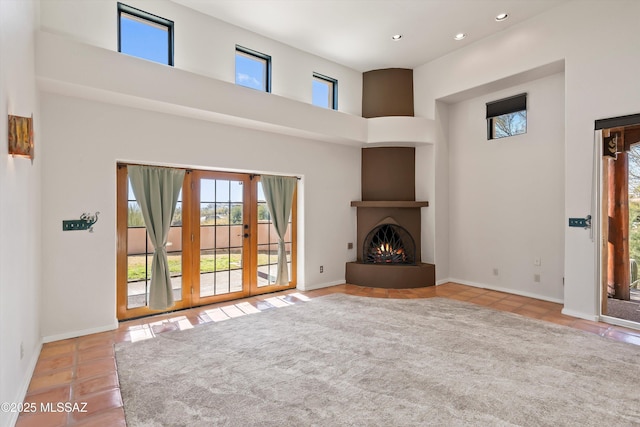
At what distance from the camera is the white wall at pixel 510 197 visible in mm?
4949

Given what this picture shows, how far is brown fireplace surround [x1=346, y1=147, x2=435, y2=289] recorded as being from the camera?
6.05 meters

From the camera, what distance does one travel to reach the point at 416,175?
638 centimetres

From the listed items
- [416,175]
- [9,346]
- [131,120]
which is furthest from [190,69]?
[416,175]

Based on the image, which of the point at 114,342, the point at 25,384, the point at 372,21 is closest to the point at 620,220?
the point at 372,21

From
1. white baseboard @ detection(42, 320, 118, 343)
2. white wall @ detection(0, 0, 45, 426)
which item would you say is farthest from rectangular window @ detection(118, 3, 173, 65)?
white baseboard @ detection(42, 320, 118, 343)

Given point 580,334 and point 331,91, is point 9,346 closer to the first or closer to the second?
point 580,334

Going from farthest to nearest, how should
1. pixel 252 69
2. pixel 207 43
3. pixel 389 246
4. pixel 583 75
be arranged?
pixel 389 246
pixel 252 69
pixel 207 43
pixel 583 75

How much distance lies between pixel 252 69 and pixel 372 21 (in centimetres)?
195

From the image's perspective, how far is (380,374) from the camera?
2752 mm

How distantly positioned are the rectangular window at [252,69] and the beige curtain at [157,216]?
6.29 ft

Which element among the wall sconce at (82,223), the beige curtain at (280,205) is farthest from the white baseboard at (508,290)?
the wall sconce at (82,223)

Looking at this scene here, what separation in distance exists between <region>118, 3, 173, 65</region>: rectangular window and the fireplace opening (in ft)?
14.6

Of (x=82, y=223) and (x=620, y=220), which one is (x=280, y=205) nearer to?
(x=82, y=223)

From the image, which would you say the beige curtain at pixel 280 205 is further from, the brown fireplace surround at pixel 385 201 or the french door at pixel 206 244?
the brown fireplace surround at pixel 385 201
